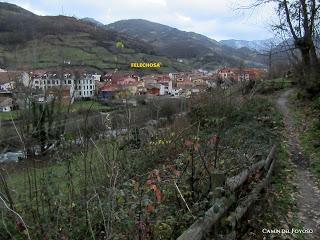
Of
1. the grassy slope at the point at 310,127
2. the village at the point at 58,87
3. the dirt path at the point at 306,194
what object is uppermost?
the village at the point at 58,87

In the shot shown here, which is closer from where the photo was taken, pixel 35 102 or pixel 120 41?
pixel 120 41

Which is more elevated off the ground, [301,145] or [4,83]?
[4,83]

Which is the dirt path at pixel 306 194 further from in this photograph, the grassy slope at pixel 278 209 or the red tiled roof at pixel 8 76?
the red tiled roof at pixel 8 76

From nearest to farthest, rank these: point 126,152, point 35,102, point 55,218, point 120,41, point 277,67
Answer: point 120,41 < point 55,218 < point 35,102 < point 126,152 < point 277,67

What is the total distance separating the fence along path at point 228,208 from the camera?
392 centimetres

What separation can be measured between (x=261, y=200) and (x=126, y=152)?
3180mm

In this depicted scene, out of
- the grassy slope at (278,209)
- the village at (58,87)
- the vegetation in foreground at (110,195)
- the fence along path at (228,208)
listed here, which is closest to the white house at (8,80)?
the village at (58,87)

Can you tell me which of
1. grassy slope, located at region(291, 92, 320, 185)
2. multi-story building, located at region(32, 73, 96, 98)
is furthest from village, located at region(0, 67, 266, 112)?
grassy slope, located at region(291, 92, 320, 185)

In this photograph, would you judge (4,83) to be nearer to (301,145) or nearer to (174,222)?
(174,222)

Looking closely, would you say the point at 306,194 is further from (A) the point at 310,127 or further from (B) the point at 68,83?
(A) the point at 310,127

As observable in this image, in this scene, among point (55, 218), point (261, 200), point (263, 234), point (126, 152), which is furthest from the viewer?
point (126, 152)

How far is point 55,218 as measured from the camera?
15.6 feet

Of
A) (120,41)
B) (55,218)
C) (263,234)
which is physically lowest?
(263,234)

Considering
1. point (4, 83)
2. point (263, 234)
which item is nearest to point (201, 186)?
point (263, 234)
